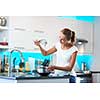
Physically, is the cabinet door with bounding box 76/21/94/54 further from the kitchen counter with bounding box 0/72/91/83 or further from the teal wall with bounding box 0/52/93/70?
the kitchen counter with bounding box 0/72/91/83

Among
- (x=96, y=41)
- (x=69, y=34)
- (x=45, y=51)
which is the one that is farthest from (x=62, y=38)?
(x=96, y=41)

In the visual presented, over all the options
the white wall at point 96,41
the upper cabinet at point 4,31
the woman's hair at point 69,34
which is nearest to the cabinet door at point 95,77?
the white wall at point 96,41

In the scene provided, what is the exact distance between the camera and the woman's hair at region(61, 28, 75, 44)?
2410 millimetres

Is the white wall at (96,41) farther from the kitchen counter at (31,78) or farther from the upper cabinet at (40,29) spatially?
the kitchen counter at (31,78)

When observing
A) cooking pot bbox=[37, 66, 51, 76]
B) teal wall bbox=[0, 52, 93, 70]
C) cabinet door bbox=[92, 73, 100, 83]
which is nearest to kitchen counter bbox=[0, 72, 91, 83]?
cooking pot bbox=[37, 66, 51, 76]

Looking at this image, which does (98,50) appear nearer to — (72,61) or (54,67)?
(72,61)

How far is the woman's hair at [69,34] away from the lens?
7.91 feet

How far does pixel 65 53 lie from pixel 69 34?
18 cm

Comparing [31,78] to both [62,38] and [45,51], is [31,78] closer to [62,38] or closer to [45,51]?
[45,51]
